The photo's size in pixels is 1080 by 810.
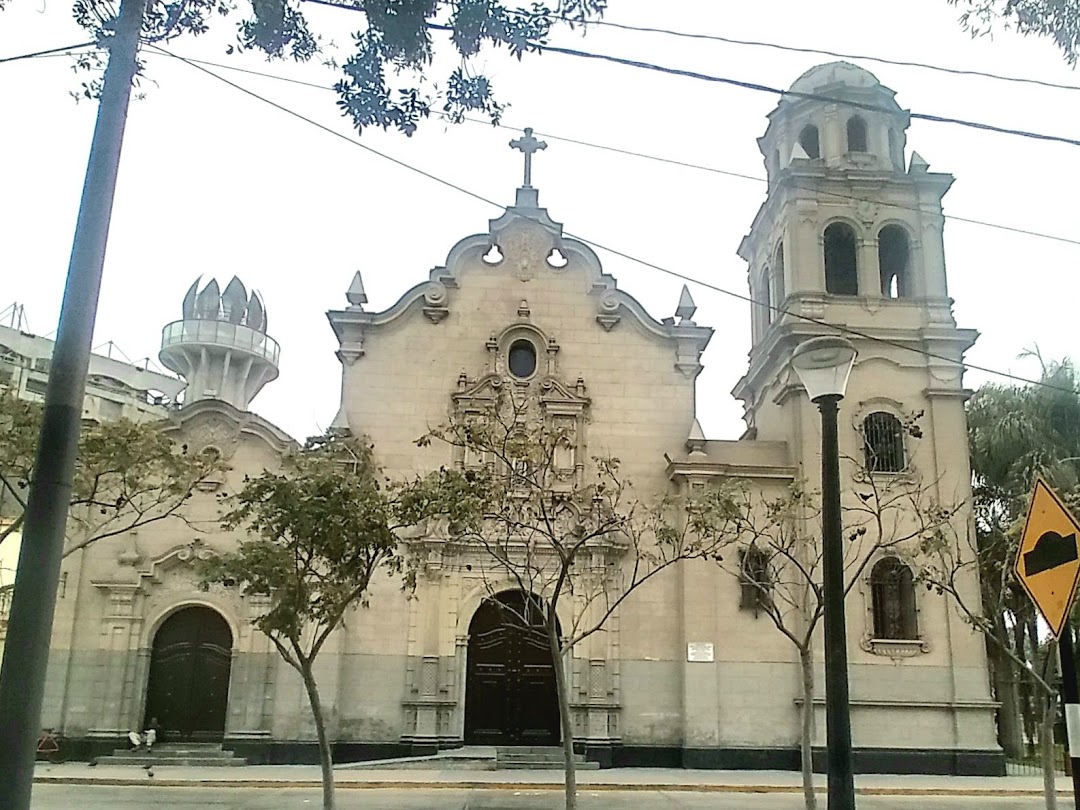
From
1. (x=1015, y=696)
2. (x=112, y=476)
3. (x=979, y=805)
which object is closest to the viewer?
(x=979, y=805)

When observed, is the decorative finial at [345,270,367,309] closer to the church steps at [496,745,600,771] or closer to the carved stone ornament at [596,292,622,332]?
the carved stone ornament at [596,292,622,332]

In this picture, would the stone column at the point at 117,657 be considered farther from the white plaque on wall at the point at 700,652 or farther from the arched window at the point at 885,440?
the arched window at the point at 885,440

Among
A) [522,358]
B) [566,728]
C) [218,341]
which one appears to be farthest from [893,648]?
[218,341]

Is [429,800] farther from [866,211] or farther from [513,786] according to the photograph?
[866,211]

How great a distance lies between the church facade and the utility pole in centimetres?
1470

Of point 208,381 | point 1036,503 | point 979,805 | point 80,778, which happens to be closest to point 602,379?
point 979,805

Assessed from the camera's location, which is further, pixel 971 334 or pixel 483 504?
pixel 971 334

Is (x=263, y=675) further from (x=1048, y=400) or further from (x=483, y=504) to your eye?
(x=1048, y=400)

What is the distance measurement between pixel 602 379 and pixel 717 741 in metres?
8.15

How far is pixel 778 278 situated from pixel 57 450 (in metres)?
22.1

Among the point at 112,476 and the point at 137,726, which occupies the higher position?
the point at 112,476

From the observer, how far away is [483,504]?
15445mm

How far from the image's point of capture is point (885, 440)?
75.9 ft

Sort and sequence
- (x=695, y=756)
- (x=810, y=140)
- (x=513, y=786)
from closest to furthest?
(x=513, y=786)
(x=695, y=756)
(x=810, y=140)
